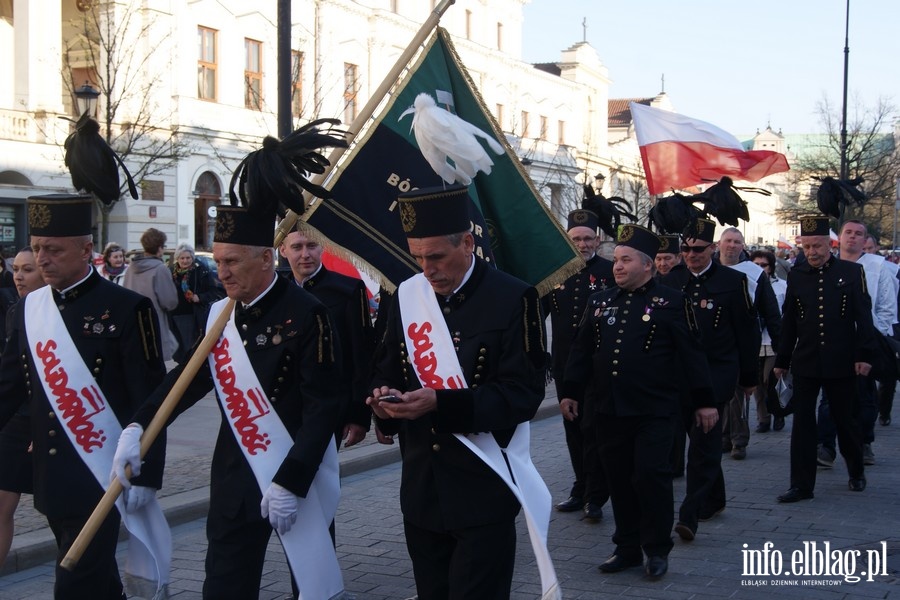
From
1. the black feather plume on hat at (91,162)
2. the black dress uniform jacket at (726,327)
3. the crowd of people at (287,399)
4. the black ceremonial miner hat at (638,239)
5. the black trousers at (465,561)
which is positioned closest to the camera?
the black trousers at (465,561)

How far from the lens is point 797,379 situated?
874 centimetres

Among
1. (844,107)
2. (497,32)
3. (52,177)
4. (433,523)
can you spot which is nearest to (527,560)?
(433,523)

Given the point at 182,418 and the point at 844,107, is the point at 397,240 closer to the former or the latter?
the point at 182,418

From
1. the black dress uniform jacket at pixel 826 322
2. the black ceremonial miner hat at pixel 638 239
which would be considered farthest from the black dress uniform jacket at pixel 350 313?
the black dress uniform jacket at pixel 826 322

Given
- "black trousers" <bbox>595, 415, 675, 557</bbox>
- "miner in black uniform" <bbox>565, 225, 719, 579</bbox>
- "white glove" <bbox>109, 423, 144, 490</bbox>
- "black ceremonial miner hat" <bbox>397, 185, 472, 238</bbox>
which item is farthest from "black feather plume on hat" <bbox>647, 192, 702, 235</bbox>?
"white glove" <bbox>109, 423, 144, 490</bbox>

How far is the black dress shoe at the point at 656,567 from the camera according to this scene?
21.2ft

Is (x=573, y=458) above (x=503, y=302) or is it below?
below

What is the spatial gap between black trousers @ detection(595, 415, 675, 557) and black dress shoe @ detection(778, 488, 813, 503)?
223cm

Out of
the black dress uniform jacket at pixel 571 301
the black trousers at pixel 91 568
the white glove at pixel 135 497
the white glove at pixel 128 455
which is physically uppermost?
the black dress uniform jacket at pixel 571 301

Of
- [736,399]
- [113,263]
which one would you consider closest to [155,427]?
[736,399]

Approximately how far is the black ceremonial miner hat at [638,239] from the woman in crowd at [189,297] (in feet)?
26.5

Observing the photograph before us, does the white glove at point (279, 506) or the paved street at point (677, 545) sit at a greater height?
the white glove at point (279, 506)

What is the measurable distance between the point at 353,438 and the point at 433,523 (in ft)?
4.95

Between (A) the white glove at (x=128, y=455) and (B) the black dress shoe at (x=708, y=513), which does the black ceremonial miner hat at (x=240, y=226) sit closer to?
(A) the white glove at (x=128, y=455)
